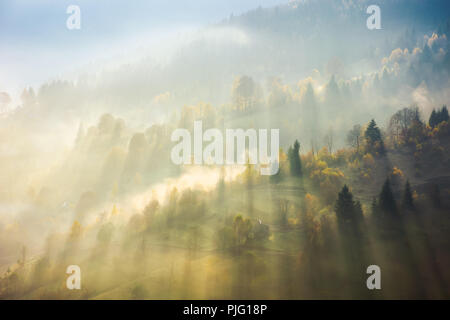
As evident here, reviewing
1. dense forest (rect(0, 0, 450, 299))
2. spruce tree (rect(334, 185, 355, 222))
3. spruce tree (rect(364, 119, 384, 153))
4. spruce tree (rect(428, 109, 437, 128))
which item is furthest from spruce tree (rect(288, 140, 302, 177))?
spruce tree (rect(428, 109, 437, 128))

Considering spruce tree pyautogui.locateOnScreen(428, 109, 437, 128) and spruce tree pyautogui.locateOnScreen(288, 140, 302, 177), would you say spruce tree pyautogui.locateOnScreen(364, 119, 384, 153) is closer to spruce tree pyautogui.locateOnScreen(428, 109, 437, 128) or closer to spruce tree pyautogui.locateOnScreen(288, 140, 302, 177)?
spruce tree pyautogui.locateOnScreen(428, 109, 437, 128)

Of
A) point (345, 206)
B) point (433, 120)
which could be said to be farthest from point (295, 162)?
point (433, 120)

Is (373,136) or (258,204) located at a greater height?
(373,136)

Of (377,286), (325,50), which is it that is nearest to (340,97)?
(377,286)

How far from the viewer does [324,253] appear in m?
25.1

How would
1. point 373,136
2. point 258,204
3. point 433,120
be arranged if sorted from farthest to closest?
point 373,136 → point 433,120 → point 258,204

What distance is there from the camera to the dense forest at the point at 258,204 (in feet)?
80.0

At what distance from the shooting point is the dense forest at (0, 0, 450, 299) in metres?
24.4

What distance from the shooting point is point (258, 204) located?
98.6 ft

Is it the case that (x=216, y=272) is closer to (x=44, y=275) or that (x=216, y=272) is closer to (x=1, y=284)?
(x=44, y=275)

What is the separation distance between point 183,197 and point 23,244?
79.8ft

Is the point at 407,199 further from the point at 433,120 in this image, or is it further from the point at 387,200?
the point at 433,120
